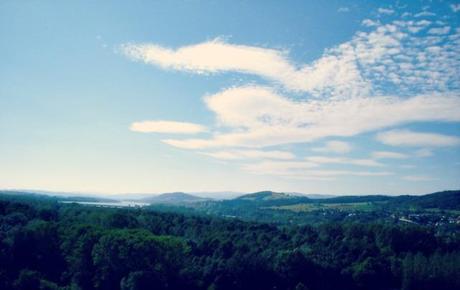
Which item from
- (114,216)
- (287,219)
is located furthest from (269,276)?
(287,219)

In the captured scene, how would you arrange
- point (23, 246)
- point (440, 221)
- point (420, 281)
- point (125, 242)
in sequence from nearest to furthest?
point (125, 242) → point (23, 246) → point (420, 281) → point (440, 221)

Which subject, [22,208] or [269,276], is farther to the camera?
[22,208]

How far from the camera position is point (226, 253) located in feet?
257

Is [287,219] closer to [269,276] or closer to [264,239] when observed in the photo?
[264,239]

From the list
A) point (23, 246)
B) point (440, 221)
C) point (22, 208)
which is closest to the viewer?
point (23, 246)

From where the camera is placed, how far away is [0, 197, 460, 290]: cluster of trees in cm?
6388

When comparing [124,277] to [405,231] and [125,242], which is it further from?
[405,231]

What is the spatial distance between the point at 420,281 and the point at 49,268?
66.5 metres

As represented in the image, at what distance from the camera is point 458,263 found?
79.0 metres

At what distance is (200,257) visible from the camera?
75188 millimetres

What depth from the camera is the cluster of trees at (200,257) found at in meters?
63.9

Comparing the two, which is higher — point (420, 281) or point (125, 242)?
point (125, 242)

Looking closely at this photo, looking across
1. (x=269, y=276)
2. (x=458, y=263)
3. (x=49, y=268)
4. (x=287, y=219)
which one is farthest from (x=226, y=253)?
(x=287, y=219)

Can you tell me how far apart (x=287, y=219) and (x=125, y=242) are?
414ft
